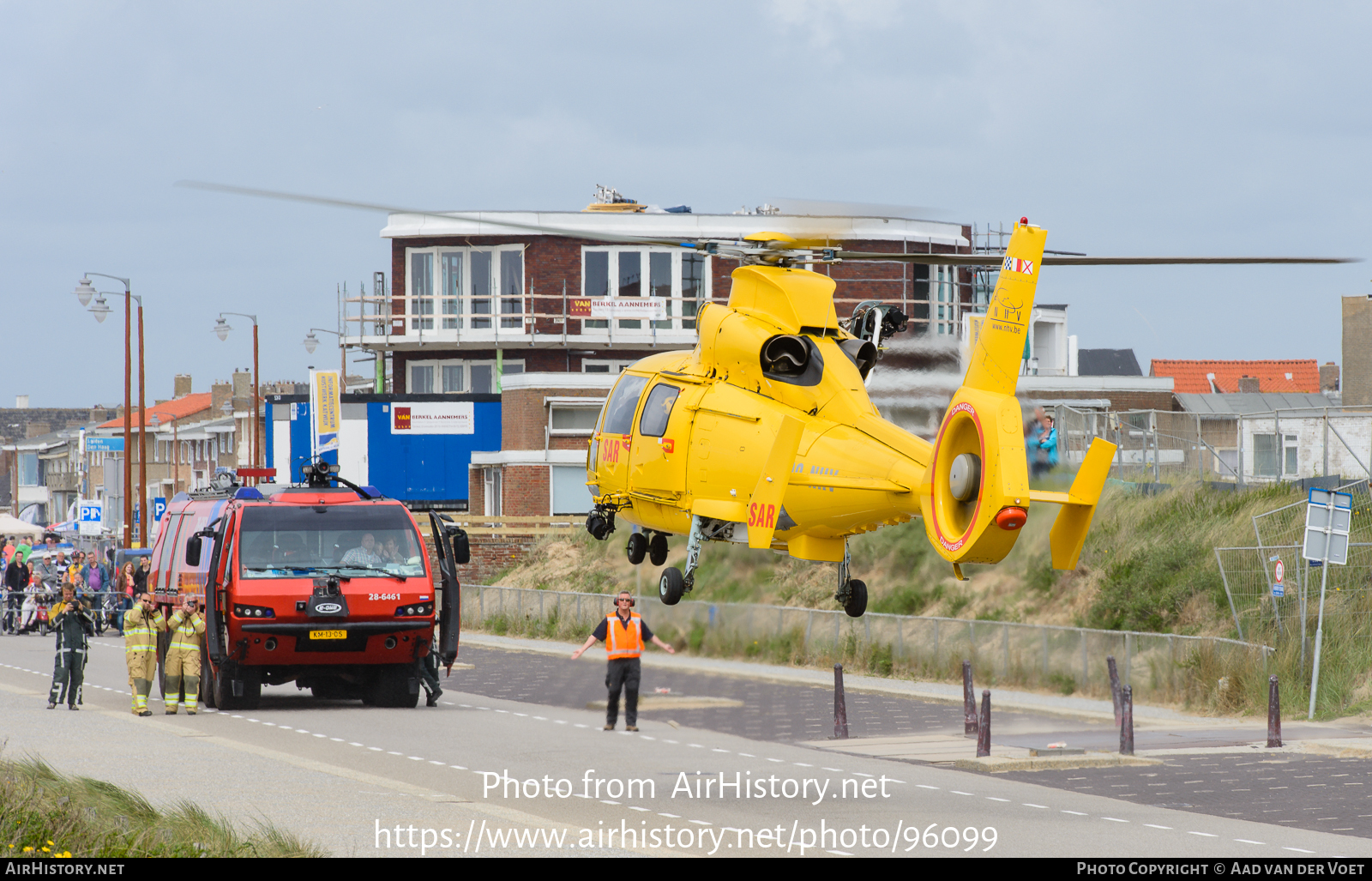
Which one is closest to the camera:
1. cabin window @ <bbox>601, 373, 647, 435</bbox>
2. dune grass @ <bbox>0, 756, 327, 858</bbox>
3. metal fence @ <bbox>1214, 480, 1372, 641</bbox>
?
dune grass @ <bbox>0, 756, 327, 858</bbox>

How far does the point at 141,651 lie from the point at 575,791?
34.0ft

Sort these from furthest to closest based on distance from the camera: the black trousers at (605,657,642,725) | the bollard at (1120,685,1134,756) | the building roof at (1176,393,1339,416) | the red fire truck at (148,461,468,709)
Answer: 1. the building roof at (1176,393,1339,416)
2. the black trousers at (605,657,642,725)
3. the red fire truck at (148,461,468,709)
4. the bollard at (1120,685,1134,756)

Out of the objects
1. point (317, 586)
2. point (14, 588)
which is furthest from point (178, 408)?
point (317, 586)

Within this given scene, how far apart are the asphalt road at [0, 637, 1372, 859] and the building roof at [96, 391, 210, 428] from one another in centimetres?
8363

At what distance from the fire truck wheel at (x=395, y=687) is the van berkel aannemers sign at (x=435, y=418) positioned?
24595 millimetres

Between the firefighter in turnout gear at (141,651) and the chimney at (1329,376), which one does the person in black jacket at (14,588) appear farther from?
the chimney at (1329,376)

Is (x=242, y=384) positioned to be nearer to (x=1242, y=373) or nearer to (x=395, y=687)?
(x=1242, y=373)

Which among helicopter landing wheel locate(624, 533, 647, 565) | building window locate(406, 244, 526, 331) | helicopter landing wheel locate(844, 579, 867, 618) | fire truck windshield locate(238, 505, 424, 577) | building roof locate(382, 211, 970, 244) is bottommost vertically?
fire truck windshield locate(238, 505, 424, 577)

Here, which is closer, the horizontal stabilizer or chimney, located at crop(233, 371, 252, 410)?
the horizontal stabilizer

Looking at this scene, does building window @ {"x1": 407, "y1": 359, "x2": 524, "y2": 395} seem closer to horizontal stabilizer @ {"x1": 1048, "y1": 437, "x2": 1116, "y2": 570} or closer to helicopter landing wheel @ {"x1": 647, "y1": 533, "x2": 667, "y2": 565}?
helicopter landing wheel @ {"x1": 647, "y1": 533, "x2": 667, "y2": 565}

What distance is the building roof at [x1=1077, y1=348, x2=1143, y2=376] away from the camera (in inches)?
3339

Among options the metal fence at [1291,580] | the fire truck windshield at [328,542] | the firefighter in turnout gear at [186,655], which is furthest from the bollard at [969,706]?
the firefighter in turnout gear at [186,655]

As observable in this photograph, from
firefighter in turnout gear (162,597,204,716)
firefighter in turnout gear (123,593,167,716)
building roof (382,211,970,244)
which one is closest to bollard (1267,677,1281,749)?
firefighter in turnout gear (162,597,204,716)

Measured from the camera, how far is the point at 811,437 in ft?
48.6
